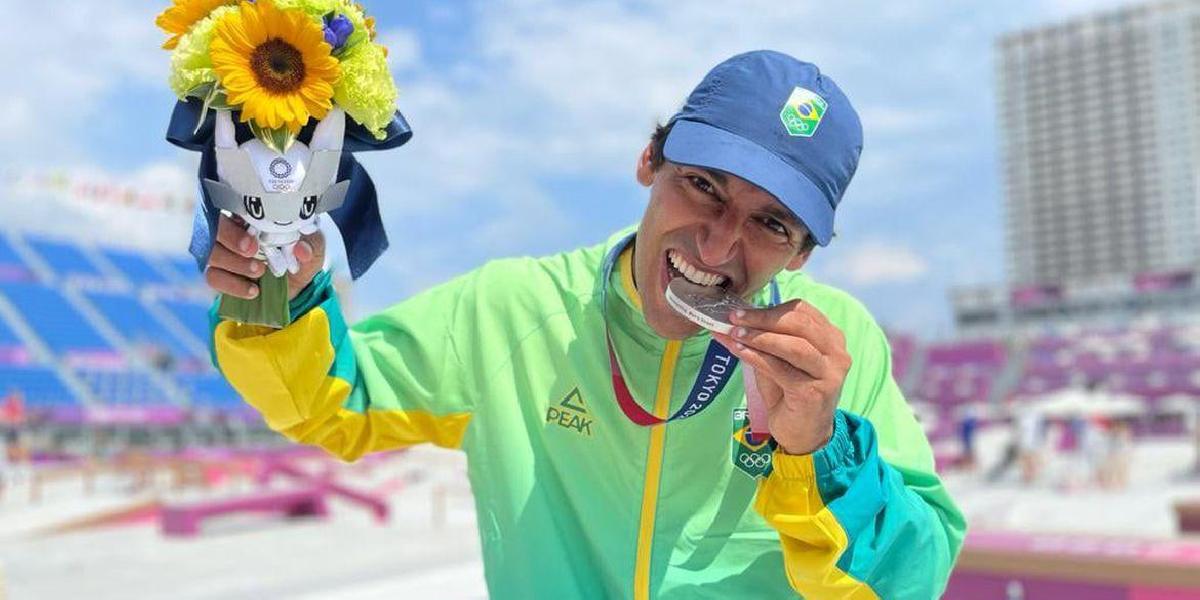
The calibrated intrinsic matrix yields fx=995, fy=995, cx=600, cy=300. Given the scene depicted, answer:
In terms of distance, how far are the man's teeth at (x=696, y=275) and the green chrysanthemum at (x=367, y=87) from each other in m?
0.50

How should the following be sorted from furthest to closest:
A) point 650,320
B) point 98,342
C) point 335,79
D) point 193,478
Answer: point 98,342 < point 193,478 < point 650,320 < point 335,79

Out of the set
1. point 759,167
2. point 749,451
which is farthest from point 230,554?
point 759,167

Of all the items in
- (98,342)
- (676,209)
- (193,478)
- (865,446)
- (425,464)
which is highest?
(98,342)

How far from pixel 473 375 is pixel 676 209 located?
1.97ft

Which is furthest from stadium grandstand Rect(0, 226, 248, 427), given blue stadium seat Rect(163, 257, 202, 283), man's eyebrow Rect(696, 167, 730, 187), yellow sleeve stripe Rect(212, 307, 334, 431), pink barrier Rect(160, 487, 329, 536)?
man's eyebrow Rect(696, 167, 730, 187)

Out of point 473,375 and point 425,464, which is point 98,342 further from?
point 473,375

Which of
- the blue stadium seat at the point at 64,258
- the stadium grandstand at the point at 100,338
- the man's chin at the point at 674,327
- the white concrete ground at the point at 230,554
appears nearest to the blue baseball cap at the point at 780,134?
the man's chin at the point at 674,327

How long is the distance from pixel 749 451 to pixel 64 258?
44347mm

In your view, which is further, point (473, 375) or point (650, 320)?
point (473, 375)

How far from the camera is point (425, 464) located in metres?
28.0

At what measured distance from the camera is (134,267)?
141 ft

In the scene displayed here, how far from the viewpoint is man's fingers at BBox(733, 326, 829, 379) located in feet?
4.43

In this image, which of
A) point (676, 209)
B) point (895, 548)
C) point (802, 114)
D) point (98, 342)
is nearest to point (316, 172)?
point (676, 209)

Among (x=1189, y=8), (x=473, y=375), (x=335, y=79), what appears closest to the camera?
(x=335, y=79)
